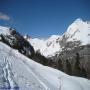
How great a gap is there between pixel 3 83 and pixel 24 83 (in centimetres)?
208

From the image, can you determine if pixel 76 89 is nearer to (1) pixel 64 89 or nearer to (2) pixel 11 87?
(1) pixel 64 89

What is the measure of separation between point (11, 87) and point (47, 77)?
245 inches

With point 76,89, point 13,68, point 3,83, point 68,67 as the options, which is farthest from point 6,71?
point 68,67

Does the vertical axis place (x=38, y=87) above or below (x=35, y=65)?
below

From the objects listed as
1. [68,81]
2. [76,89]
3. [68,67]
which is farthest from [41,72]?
[68,67]

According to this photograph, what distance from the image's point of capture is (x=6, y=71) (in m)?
13.6

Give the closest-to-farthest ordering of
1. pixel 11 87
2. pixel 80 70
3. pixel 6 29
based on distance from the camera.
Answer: pixel 11 87 → pixel 80 70 → pixel 6 29

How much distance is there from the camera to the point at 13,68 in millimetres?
15109

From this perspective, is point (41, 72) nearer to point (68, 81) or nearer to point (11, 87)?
point (68, 81)

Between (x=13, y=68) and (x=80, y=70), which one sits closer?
(x=13, y=68)

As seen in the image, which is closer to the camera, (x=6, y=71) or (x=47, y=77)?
→ (x=6, y=71)

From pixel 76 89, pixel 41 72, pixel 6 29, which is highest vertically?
pixel 6 29

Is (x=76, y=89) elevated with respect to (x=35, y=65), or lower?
lower

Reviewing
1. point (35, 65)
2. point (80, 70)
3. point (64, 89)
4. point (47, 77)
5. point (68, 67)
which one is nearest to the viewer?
point (64, 89)
